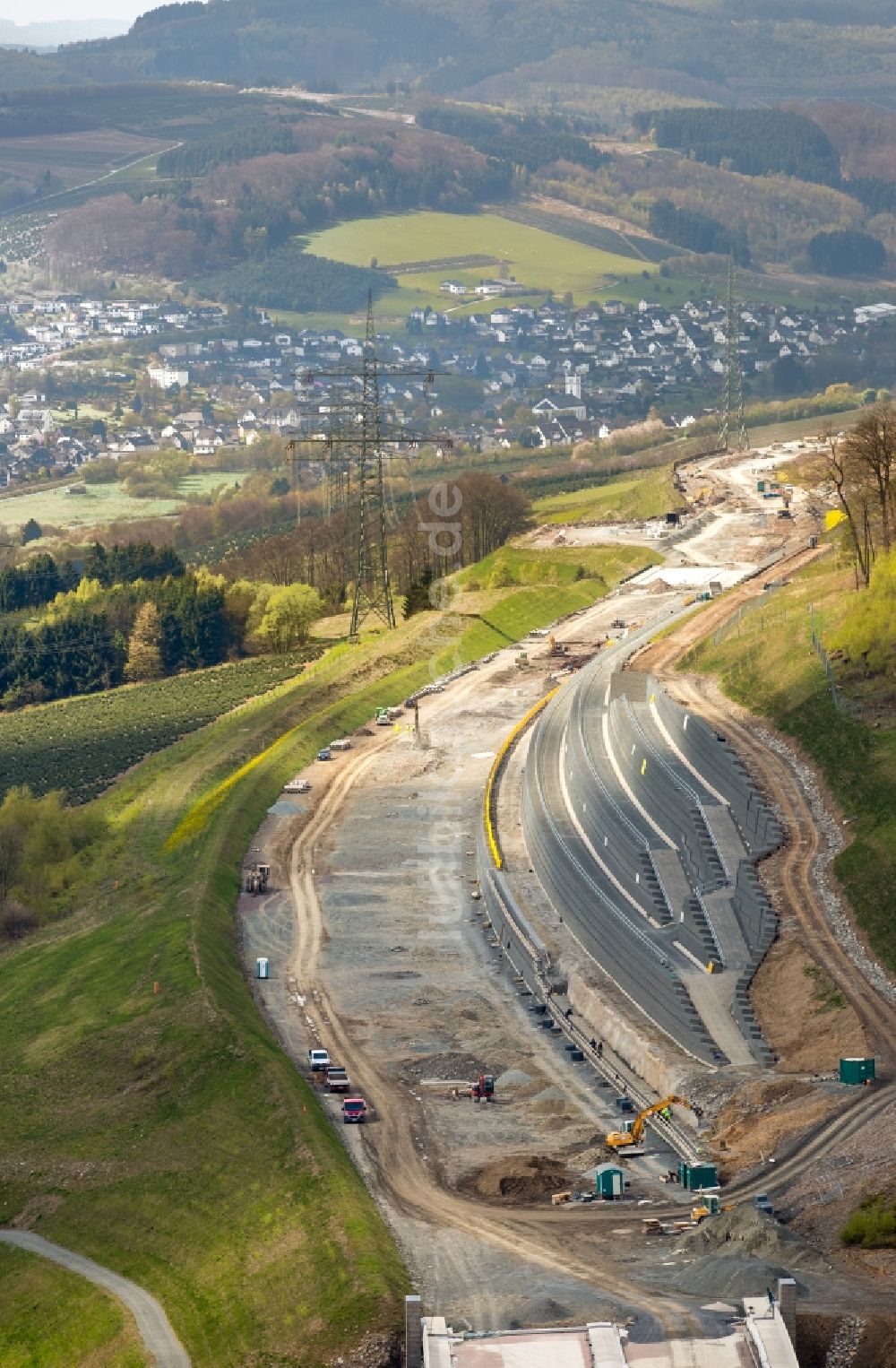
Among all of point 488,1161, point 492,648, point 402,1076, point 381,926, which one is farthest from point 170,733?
point 488,1161

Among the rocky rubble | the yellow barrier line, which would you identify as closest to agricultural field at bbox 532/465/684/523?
the yellow barrier line

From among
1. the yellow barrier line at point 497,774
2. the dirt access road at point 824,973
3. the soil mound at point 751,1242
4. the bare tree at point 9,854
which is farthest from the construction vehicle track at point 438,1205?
the bare tree at point 9,854

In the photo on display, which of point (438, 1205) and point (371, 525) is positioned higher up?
point (438, 1205)

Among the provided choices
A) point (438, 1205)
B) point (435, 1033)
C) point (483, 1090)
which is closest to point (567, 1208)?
point (438, 1205)

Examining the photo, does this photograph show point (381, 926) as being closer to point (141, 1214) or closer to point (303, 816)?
point (303, 816)

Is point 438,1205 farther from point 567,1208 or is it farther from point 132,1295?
point 132,1295

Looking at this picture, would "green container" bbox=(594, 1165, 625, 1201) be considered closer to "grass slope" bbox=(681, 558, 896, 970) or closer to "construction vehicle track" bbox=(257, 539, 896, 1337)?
"construction vehicle track" bbox=(257, 539, 896, 1337)
